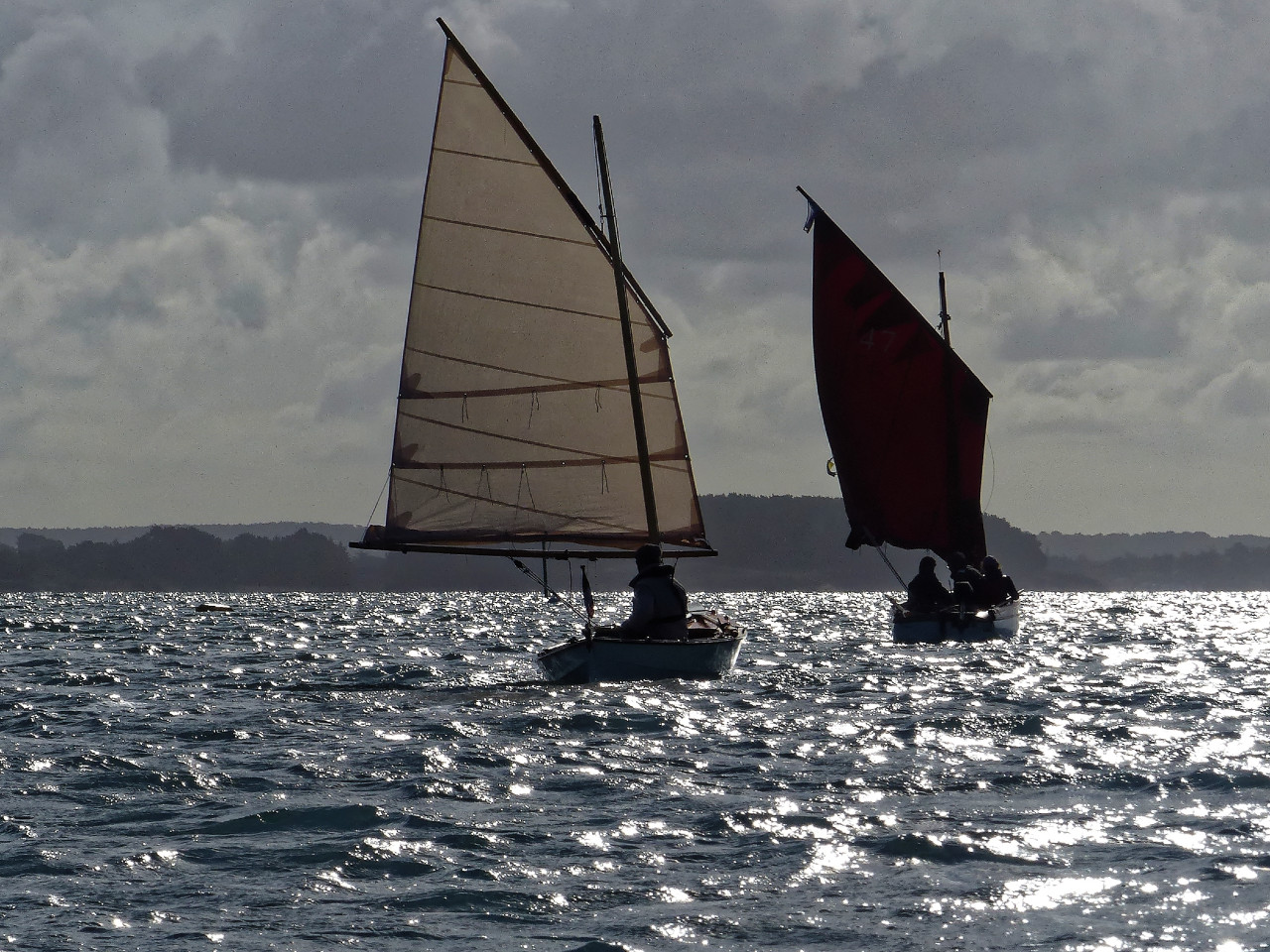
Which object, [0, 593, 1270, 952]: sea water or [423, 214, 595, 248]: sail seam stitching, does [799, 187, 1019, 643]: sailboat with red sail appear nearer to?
[423, 214, 595, 248]: sail seam stitching

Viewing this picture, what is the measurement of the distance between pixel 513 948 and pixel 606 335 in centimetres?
1847

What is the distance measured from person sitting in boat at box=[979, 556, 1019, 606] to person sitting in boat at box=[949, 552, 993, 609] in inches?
4.4

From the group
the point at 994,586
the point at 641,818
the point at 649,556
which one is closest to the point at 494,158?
the point at 649,556

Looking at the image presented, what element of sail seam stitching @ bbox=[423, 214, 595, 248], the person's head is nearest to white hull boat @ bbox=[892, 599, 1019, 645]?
A: the person's head

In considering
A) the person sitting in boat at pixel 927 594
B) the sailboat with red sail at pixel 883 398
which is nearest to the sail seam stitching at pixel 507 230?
the person sitting in boat at pixel 927 594

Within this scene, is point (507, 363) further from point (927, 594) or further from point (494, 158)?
point (927, 594)

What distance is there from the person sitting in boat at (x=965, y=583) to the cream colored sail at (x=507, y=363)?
1436 cm

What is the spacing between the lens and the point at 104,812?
11.5m

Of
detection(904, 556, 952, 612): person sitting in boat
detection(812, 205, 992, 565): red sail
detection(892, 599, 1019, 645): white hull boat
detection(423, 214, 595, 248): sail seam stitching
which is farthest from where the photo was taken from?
detection(812, 205, 992, 565): red sail

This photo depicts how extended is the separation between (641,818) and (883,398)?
31.4 meters

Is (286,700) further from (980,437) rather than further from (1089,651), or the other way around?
(980,437)

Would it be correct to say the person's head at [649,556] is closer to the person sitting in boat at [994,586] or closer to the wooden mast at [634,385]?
the wooden mast at [634,385]

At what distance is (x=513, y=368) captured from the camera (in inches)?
983

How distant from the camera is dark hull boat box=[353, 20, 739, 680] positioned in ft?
81.4
